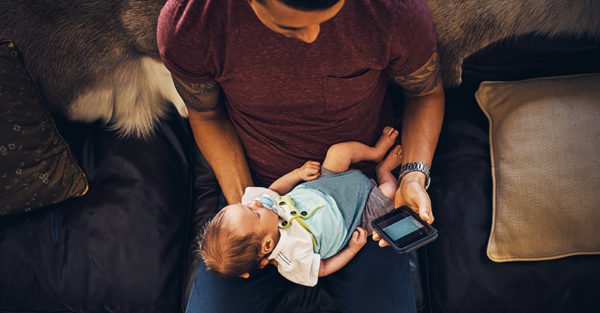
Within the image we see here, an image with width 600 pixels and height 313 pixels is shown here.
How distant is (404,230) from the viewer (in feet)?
3.56

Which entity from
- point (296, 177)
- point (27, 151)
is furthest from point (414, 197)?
point (27, 151)

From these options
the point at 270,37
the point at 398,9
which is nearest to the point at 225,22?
the point at 270,37

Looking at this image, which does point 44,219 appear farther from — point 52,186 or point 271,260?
point 271,260

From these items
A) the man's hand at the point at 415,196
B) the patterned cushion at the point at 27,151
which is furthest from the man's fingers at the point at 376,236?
the patterned cushion at the point at 27,151

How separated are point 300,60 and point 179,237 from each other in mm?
706

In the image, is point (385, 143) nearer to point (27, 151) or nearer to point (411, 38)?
point (411, 38)

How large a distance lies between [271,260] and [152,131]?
627mm

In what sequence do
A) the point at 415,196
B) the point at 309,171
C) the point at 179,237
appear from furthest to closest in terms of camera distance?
1. the point at 179,237
2. the point at 309,171
3. the point at 415,196

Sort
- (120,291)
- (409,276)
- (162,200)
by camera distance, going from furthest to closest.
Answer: (162,200), (120,291), (409,276)

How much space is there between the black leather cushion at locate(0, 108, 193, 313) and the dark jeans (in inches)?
8.5

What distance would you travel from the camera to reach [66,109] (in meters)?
1.48

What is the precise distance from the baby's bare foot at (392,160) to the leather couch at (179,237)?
0.15 metres

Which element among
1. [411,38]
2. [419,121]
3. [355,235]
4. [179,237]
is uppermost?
[411,38]

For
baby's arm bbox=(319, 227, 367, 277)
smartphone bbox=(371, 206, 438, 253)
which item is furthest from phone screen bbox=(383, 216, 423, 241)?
baby's arm bbox=(319, 227, 367, 277)
